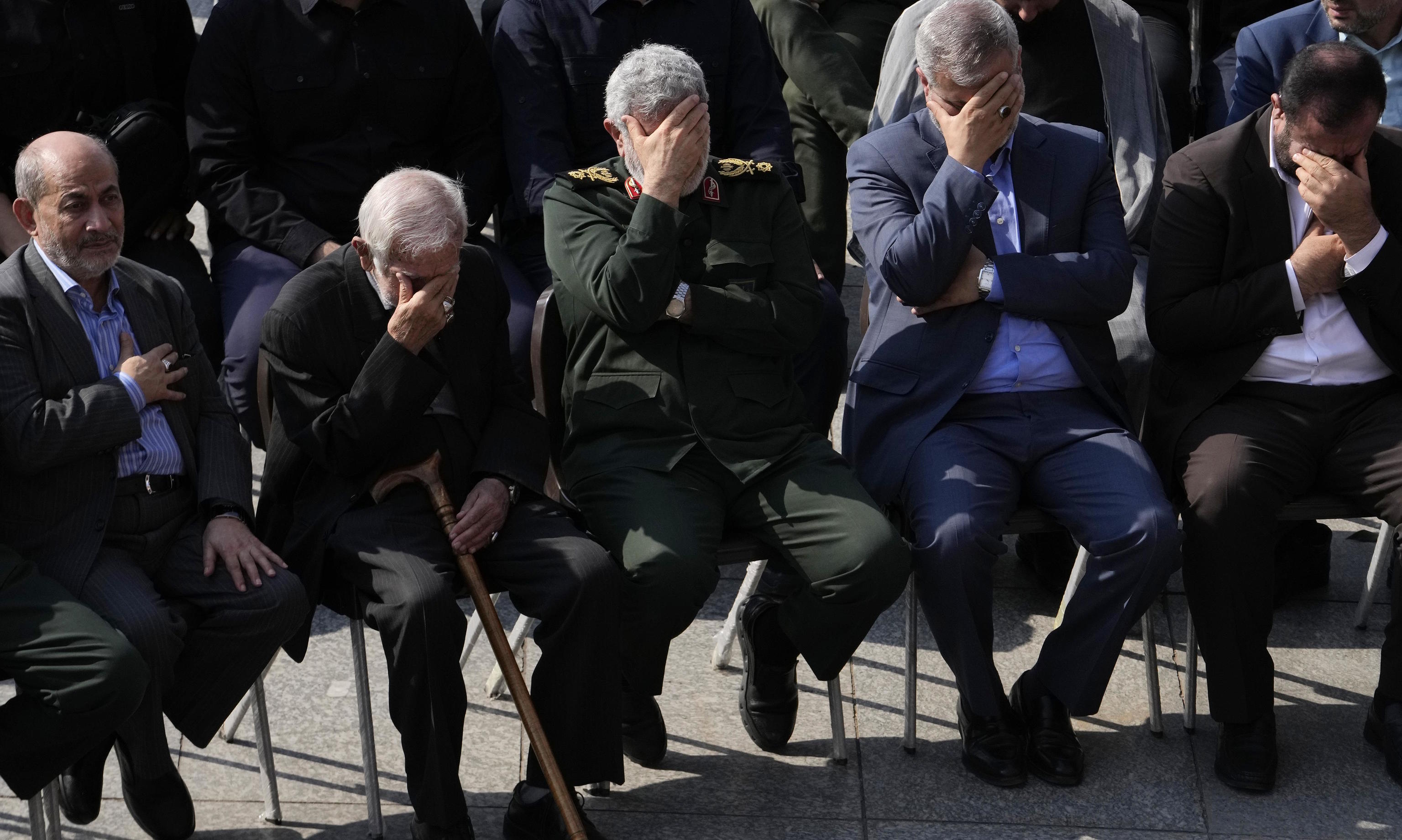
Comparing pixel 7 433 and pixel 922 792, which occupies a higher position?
pixel 7 433

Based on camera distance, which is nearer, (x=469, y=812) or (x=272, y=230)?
(x=469, y=812)

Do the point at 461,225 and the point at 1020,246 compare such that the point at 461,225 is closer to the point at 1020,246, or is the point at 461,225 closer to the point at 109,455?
the point at 109,455

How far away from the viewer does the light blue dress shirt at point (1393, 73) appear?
17.5 feet

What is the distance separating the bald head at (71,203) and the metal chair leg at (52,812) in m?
1.19

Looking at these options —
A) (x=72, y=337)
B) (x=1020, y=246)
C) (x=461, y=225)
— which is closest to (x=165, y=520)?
(x=72, y=337)

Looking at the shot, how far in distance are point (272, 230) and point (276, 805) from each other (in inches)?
71.2

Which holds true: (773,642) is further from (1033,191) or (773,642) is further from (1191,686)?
(1033,191)

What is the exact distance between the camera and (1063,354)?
14.4 feet

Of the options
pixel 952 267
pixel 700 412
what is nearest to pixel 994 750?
pixel 700 412

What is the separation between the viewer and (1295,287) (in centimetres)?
430

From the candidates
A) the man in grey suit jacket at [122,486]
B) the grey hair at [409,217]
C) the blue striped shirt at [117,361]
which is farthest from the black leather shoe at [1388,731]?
the blue striped shirt at [117,361]

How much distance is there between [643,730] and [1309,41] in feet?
10.4

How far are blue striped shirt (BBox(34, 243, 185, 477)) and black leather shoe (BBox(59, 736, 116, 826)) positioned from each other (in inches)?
25.6

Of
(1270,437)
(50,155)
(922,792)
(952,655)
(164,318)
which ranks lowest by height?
(922,792)
